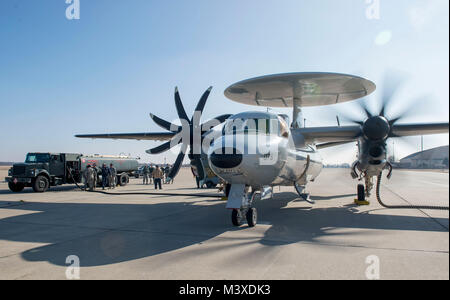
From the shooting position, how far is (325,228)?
8188mm

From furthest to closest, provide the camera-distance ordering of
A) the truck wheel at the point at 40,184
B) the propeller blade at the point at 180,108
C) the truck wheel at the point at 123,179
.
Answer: the truck wheel at the point at 123,179 → the truck wheel at the point at 40,184 → the propeller blade at the point at 180,108

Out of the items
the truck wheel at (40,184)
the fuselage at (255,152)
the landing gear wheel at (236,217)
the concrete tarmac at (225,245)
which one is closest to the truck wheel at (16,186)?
the truck wheel at (40,184)

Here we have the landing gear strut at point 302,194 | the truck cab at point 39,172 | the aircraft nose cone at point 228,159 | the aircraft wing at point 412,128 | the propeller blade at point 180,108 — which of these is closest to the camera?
the aircraft nose cone at point 228,159

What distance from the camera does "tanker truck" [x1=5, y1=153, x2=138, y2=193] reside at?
19359 millimetres

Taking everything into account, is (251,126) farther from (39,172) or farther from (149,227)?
(39,172)

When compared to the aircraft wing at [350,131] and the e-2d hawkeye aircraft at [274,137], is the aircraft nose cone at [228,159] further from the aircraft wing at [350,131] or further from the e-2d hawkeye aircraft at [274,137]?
the aircraft wing at [350,131]

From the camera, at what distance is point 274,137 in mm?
8938

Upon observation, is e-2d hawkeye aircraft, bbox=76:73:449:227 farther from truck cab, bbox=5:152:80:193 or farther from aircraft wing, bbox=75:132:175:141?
truck cab, bbox=5:152:80:193

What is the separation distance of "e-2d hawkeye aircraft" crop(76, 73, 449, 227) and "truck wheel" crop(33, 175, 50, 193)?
5.77 metres

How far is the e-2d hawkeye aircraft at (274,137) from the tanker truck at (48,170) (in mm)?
5717

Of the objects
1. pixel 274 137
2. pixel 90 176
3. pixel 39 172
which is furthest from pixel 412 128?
pixel 39 172

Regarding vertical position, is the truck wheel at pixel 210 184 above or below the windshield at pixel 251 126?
below

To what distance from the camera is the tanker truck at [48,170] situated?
19.4 metres
